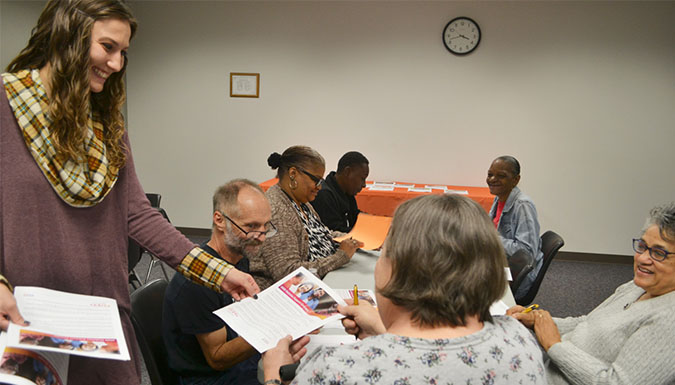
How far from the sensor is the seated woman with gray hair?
954 mm

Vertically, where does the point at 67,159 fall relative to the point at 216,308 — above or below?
above

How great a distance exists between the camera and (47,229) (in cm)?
118

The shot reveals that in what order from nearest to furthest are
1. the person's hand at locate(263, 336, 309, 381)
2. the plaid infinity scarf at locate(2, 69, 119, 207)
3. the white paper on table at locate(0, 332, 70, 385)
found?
the white paper on table at locate(0, 332, 70, 385)
the plaid infinity scarf at locate(2, 69, 119, 207)
the person's hand at locate(263, 336, 309, 381)

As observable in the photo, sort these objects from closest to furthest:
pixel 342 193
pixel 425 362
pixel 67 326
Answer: pixel 425 362 < pixel 67 326 < pixel 342 193

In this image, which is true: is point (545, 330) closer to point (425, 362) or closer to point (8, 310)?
point (425, 362)

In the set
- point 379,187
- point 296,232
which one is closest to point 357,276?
point 296,232

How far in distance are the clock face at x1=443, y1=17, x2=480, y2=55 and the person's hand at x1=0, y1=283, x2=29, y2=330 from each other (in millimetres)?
5232

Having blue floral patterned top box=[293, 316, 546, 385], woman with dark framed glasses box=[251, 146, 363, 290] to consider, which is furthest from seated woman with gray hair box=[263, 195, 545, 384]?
woman with dark framed glasses box=[251, 146, 363, 290]

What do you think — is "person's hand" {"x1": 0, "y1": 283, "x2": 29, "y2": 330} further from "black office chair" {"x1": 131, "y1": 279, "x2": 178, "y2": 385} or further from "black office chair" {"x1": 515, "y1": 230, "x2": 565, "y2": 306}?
"black office chair" {"x1": 515, "y1": 230, "x2": 565, "y2": 306}

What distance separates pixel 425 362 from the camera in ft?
3.12

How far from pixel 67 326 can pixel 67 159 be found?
1.28 ft

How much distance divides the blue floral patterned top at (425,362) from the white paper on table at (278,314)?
18.1 inches

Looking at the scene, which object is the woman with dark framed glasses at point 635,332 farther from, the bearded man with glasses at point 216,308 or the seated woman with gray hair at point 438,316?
the bearded man with glasses at point 216,308

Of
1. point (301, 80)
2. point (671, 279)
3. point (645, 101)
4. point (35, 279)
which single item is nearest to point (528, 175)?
point (645, 101)
